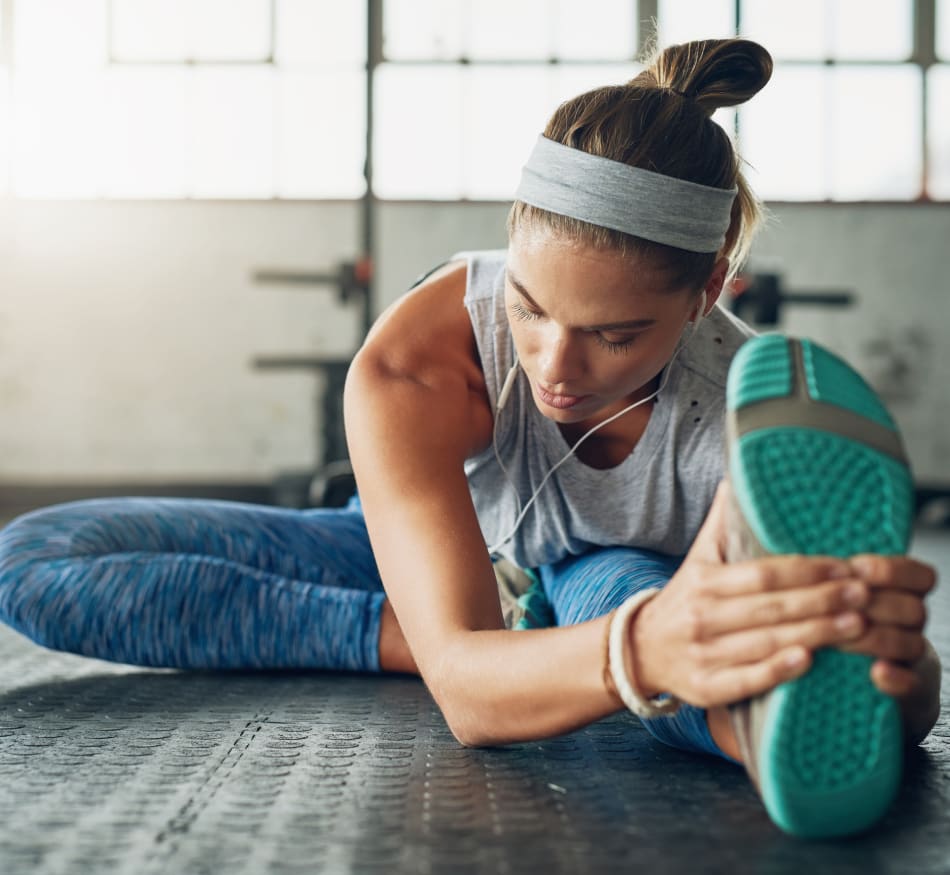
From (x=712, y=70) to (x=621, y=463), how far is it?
375mm

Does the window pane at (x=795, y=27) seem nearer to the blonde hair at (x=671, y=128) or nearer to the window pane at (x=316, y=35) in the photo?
the window pane at (x=316, y=35)

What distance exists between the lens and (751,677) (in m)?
0.61

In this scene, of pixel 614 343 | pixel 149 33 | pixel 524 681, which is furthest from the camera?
pixel 149 33

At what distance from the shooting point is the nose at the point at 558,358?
0.83 metres

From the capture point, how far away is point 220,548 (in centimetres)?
132

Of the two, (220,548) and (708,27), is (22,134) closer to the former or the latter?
(708,27)

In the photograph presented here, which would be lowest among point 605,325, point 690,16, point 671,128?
point 605,325

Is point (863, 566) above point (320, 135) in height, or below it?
below

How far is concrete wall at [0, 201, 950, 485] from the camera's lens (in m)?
4.25

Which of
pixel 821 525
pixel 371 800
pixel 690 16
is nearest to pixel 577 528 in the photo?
pixel 371 800

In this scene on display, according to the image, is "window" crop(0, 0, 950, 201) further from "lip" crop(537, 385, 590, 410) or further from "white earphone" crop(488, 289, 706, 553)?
"lip" crop(537, 385, 590, 410)

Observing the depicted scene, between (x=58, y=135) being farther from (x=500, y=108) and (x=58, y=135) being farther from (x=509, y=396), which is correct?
(x=509, y=396)

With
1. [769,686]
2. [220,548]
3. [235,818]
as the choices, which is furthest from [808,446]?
[220,548]

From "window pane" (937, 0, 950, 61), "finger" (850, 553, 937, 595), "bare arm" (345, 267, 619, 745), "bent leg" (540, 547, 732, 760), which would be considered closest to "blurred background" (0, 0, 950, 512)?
"window pane" (937, 0, 950, 61)
